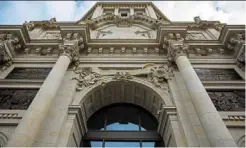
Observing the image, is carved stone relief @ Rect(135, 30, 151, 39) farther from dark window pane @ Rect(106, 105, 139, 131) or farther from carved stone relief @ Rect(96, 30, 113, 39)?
dark window pane @ Rect(106, 105, 139, 131)

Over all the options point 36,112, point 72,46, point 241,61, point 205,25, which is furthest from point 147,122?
point 205,25

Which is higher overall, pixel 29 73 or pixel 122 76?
pixel 29 73

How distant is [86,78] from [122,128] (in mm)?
3263

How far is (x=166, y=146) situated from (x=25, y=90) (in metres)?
7.42

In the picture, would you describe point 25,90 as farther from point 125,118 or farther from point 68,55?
point 125,118

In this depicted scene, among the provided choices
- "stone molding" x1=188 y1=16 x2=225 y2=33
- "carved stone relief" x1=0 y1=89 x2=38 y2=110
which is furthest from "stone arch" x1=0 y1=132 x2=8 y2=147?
"stone molding" x1=188 y1=16 x2=225 y2=33

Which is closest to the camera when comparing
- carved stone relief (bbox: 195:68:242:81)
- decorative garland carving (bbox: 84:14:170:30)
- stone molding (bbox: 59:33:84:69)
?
carved stone relief (bbox: 195:68:242:81)

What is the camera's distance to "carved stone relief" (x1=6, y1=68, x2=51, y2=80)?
10.4m

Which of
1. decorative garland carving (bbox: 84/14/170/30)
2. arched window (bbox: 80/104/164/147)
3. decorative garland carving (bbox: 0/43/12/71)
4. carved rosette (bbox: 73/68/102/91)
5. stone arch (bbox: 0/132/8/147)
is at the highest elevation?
decorative garland carving (bbox: 84/14/170/30)

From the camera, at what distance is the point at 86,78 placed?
33.2ft

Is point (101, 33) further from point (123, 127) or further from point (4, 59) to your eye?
point (123, 127)

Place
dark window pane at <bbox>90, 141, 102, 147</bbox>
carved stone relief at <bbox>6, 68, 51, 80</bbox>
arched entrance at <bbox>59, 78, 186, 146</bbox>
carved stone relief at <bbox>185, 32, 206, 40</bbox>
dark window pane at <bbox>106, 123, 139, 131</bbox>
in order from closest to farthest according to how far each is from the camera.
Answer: arched entrance at <bbox>59, 78, 186, 146</bbox> → dark window pane at <bbox>90, 141, 102, 147</bbox> → dark window pane at <bbox>106, 123, 139, 131</bbox> → carved stone relief at <bbox>6, 68, 51, 80</bbox> → carved stone relief at <bbox>185, 32, 206, 40</bbox>

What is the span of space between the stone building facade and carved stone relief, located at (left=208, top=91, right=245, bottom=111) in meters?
0.04

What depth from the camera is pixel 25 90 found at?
955cm
